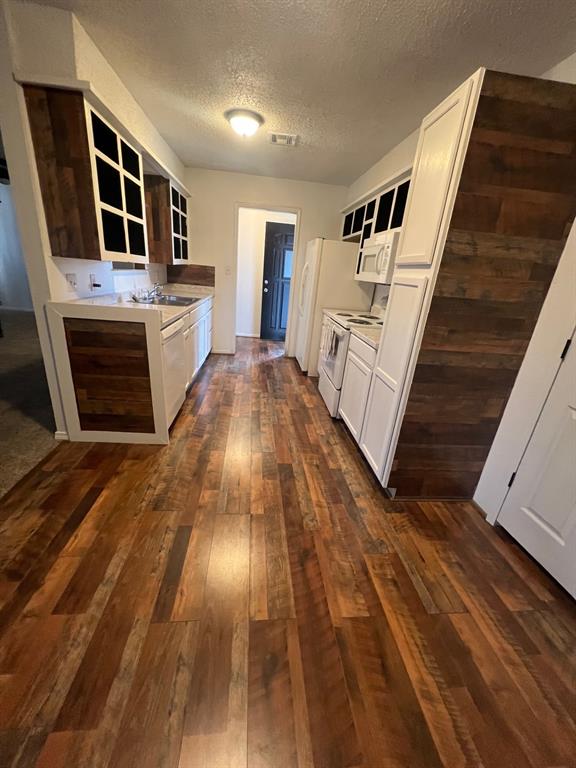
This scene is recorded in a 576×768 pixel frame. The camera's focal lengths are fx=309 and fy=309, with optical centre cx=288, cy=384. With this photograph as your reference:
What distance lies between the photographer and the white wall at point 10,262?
5.84 metres

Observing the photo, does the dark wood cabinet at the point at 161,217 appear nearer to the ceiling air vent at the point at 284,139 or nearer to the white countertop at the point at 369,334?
the ceiling air vent at the point at 284,139

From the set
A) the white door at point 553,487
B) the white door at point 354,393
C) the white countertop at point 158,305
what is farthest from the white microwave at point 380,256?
the white countertop at point 158,305

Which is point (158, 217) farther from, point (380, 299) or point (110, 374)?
point (380, 299)

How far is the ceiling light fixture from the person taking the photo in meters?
2.60

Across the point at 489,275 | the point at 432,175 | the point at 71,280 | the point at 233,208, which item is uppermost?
the point at 233,208

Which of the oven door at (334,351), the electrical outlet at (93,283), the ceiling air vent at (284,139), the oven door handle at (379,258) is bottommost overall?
the oven door at (334,351)

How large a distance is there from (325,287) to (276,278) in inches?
85.1

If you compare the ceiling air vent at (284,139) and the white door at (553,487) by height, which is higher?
the ceiling air vent at (284,139)

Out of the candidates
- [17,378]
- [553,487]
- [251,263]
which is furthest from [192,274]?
[553,487]

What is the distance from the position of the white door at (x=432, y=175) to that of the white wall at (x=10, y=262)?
697 centimetres

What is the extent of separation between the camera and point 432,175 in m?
1.64

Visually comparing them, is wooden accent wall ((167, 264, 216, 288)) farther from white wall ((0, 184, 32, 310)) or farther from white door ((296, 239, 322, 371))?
white wall ((0, 184, 32, 310))

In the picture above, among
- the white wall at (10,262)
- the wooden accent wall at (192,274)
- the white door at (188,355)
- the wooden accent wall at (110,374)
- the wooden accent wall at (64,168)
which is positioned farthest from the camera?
the white wall at (10,262)

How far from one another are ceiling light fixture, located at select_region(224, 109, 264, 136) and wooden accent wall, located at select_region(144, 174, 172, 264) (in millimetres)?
1139
